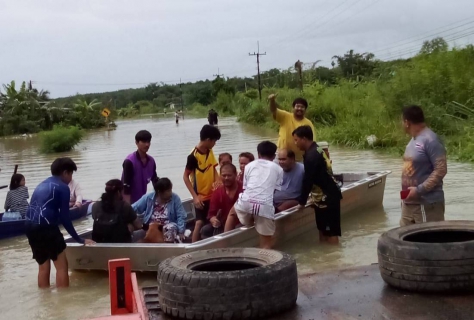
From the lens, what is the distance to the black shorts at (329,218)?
789 cm

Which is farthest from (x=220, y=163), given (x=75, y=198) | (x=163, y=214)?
(x=75, y=198)

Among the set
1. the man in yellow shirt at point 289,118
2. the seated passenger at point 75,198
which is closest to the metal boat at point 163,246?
the man in yellow shirt at point 289,118

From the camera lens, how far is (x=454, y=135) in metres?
19.9

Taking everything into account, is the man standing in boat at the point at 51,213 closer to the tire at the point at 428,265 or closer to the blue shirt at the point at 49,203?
the blue shirt at the point at 49,203

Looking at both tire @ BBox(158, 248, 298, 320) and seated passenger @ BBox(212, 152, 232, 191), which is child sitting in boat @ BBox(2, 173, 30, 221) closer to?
seated passenger @ BBox(212, 152, 232, 191)

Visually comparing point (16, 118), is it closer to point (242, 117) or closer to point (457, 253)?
point (242, 117)

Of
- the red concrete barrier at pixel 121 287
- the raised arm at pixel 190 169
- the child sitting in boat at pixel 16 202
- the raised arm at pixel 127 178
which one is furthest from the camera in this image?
the child sitting in boat at pixel 16 202

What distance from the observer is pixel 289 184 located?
8664mm

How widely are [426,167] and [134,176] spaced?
383 cm

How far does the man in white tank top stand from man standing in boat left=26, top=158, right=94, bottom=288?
1.90m

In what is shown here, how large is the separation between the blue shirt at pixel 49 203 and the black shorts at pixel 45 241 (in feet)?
0.24

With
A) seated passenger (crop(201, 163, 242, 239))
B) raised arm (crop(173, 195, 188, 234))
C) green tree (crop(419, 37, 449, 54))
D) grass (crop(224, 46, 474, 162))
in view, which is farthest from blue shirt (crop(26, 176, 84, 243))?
green tree (crop(419, 37, 449, 54))

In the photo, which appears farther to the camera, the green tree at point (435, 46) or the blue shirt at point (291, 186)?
the green tree at point (435, 46)

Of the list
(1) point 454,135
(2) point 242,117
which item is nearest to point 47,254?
(1) point 454,135
